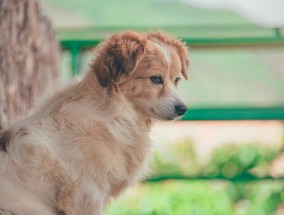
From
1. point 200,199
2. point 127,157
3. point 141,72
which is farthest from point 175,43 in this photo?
point 200,199

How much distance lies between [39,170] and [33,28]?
2.35 meters

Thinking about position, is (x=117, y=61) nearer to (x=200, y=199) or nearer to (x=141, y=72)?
(x=141, y=72)

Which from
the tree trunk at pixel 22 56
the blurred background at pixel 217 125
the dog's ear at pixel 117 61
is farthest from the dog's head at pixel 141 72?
the blurred background at pixel 217 125

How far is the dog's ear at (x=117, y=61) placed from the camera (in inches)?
176

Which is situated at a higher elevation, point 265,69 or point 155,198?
point 265,69

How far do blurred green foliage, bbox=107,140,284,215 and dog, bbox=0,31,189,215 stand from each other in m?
2.38

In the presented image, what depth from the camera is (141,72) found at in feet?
15.0

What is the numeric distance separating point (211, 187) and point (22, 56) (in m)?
2.07

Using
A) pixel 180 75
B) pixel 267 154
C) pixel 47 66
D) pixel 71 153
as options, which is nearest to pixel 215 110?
pixel 267 154

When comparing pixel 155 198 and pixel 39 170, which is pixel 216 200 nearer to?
pixel 155 198

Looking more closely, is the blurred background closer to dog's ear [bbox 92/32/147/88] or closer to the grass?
the grass

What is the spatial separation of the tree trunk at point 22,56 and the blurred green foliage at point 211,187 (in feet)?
4.06

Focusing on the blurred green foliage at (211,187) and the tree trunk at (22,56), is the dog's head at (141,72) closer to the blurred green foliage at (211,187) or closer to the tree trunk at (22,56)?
the tree trunk at (22,56)

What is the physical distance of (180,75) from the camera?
479 cm
